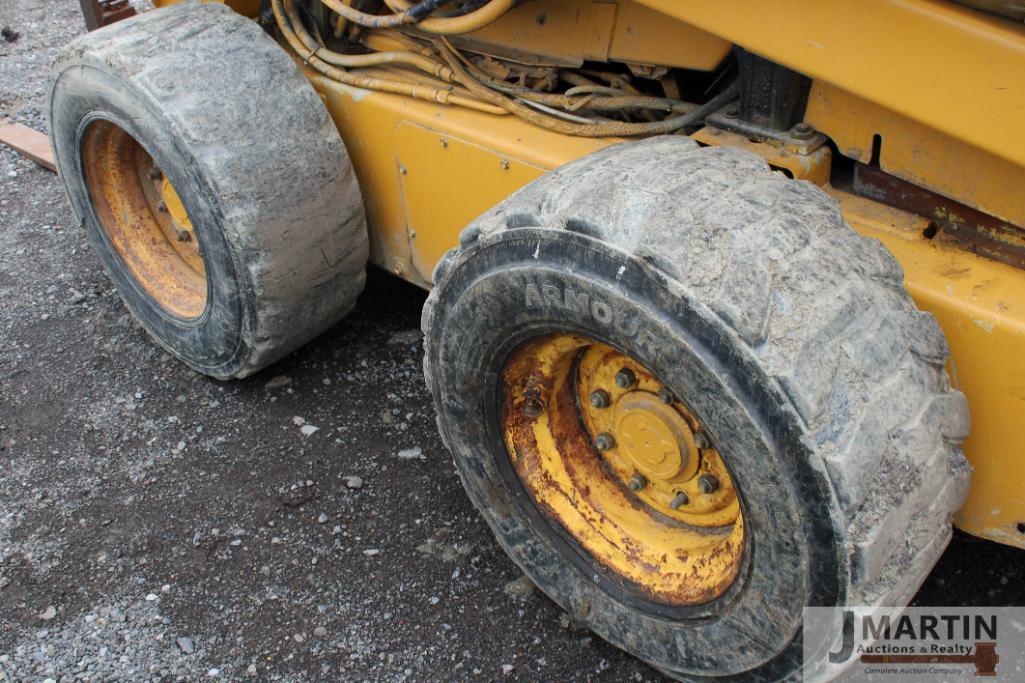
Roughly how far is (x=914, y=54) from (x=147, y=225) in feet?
8.02

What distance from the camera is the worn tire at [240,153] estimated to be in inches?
107

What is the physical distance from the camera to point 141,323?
3.38 m

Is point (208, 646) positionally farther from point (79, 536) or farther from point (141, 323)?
point (141, 323)

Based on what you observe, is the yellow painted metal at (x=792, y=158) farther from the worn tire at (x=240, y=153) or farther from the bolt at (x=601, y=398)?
the worn tire at (x=240, y=153)

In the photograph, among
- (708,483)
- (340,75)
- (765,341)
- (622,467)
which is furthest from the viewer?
(340,75)

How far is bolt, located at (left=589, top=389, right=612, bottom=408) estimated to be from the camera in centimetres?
225

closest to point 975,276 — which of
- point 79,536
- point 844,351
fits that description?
point 844,351

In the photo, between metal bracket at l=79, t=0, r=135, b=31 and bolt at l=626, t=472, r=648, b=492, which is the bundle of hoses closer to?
bolt at l=626, t=472, r=648, b=492

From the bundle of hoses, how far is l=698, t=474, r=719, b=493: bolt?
82 centimetres

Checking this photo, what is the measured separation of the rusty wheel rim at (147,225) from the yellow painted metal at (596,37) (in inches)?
45.2

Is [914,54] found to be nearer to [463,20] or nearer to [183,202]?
[463,20]

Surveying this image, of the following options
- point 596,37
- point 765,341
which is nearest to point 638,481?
point 765,341

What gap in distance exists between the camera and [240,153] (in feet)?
8.86

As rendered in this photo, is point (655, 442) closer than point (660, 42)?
Yes
